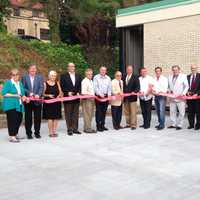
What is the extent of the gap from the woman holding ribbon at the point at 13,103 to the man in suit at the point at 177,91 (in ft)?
13.1

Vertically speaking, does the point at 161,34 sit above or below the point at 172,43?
above

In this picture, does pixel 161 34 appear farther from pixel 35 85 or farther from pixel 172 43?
pixel 35 85

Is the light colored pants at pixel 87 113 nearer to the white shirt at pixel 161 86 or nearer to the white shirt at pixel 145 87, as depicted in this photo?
the white shirt at pixel 145 87

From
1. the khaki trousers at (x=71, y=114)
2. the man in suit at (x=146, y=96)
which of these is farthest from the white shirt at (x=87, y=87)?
the man in suit at (x=146, y=96)

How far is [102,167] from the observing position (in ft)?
23.3

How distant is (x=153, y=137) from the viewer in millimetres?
9953

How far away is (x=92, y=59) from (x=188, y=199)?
1897 centimetres

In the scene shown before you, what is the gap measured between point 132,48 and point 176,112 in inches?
229

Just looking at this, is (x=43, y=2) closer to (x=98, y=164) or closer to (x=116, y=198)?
(x=98, y=164)

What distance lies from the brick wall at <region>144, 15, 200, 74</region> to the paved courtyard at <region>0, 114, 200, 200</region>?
4.83 meters

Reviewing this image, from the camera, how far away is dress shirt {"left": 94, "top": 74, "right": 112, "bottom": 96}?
10.8 metres

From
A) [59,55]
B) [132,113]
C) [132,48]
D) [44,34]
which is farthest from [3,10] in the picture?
[44,34]

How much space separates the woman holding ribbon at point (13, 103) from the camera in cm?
923

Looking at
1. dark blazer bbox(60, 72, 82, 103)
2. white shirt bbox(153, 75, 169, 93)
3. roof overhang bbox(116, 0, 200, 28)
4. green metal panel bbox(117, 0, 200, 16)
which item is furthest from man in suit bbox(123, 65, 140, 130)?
green metal panel bbox(117, 0, 200, 16)
